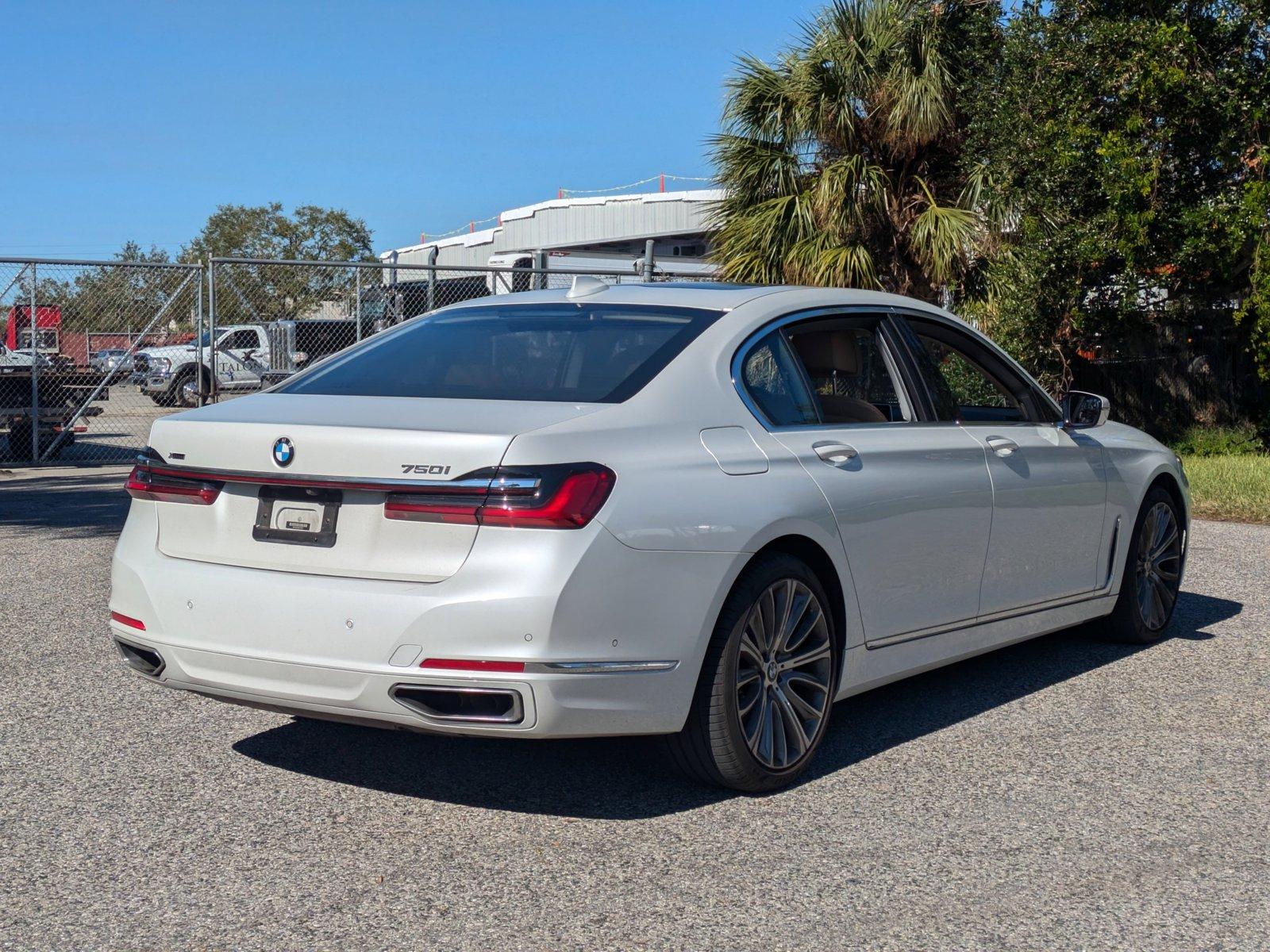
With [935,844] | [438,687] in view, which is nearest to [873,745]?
[935,844]

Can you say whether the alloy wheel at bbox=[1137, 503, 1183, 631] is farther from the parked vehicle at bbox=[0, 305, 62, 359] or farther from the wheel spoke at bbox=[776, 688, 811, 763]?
the parked vehicle at bbox=[0, 305, 62, 359]

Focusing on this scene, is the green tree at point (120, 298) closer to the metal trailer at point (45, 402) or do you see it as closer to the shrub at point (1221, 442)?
the metal trailer at point (45, 402)

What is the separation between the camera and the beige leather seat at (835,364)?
16.7 feet

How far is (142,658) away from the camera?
442cm

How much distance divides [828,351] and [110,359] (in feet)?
45.7

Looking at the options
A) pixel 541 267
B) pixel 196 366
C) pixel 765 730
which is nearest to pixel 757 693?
pixel 765 730

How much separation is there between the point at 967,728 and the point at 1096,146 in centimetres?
1299

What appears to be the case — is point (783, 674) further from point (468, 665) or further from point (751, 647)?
point (468, 665)

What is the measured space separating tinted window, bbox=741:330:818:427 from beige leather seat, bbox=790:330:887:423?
99 millimetres

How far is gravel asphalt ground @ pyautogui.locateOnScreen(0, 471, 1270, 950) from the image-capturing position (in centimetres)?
353

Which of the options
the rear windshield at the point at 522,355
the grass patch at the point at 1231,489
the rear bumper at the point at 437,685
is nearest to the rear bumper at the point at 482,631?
the rear bumper at the point at 437,685

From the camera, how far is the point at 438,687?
12.6ft

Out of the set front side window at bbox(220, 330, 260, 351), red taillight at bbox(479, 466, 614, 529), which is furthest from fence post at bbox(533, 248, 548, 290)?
red taillight at bbox(479, 466, 614, 529)

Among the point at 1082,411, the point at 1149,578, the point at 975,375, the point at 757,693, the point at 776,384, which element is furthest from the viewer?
the point at 1149,578
